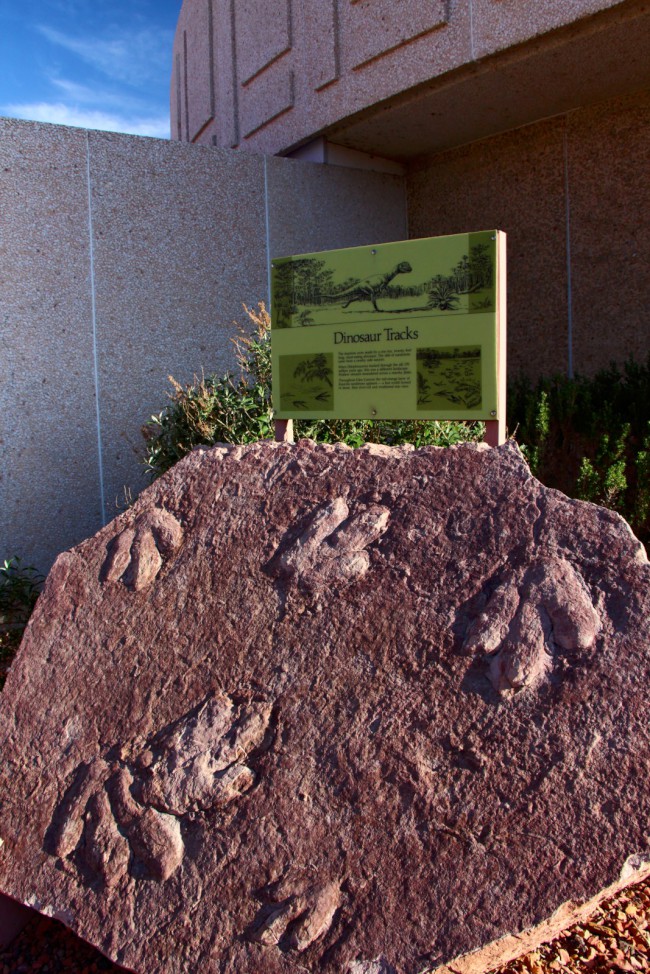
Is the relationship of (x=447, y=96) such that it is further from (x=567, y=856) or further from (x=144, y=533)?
(x=567, y=856)

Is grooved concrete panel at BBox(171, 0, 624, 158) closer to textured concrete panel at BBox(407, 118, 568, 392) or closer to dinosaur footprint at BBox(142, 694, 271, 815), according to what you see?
textured concrete panel at BBox(407, 118, 568, 392)

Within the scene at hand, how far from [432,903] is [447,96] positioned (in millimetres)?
5248

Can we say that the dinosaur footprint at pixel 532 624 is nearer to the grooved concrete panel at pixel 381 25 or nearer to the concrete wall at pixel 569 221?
the concrete wall at pixel 569 221

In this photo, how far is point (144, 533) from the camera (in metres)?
2.62

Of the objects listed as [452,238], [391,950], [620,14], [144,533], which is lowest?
[391,950]

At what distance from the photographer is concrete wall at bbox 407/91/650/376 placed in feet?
18.2

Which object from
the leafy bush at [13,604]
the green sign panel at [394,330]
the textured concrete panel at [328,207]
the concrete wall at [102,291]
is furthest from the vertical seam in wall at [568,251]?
the leafy bush at [13,604]

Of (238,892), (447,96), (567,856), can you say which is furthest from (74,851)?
(447,96)

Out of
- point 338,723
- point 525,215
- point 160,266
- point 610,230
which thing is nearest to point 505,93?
point 525,215

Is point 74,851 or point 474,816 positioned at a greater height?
point 474,816

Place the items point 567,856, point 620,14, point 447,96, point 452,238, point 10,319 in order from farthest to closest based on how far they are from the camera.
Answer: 1. point 447,96
2. point 10,319
3. point 620,14
4. point 452,238
5. point 567,856

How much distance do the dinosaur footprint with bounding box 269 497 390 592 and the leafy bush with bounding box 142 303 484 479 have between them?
1475 millimetres

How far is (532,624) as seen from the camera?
2016 mm

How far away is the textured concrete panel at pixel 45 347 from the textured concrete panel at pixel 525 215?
3.09 meters
